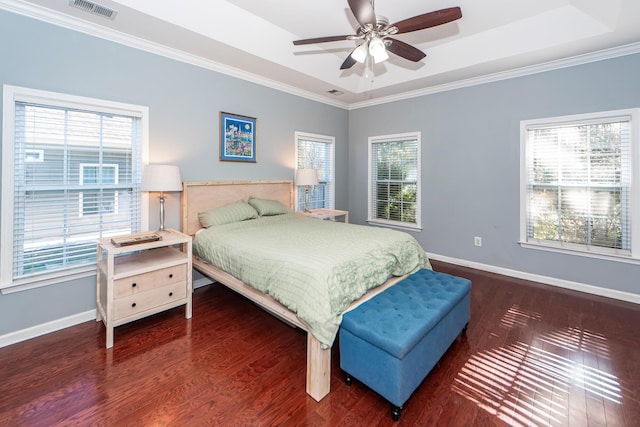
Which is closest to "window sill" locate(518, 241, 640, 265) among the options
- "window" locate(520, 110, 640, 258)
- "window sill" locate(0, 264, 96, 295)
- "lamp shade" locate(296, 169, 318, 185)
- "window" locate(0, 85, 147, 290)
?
"window" locate(520, 110, 640, 258)

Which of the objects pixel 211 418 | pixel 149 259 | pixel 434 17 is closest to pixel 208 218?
pixel 149 259

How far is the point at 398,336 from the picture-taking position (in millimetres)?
1623

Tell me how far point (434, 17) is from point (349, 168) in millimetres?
3565

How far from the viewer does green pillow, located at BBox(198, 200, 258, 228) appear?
3.23 meters

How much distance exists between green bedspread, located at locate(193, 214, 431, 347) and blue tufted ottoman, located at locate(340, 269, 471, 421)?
0.14m

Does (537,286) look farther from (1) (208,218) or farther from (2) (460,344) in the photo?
(1) (208,218)

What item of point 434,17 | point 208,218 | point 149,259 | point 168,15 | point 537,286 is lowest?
point 537,286

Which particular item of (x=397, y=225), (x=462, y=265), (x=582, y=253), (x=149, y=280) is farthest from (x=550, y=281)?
(x=149, y=280)

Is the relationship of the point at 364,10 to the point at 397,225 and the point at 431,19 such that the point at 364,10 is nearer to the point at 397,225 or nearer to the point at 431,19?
the point at 431,19

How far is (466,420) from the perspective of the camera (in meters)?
1.60

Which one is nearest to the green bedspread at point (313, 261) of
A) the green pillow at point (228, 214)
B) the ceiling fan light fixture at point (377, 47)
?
the green pillow at point (228, 214)

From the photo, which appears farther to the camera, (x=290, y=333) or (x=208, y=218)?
(x=208, y=218)

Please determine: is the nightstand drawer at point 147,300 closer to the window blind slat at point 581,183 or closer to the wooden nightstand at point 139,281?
the wooden nightstand at point 139,281

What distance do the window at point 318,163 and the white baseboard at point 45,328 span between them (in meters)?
2.88
